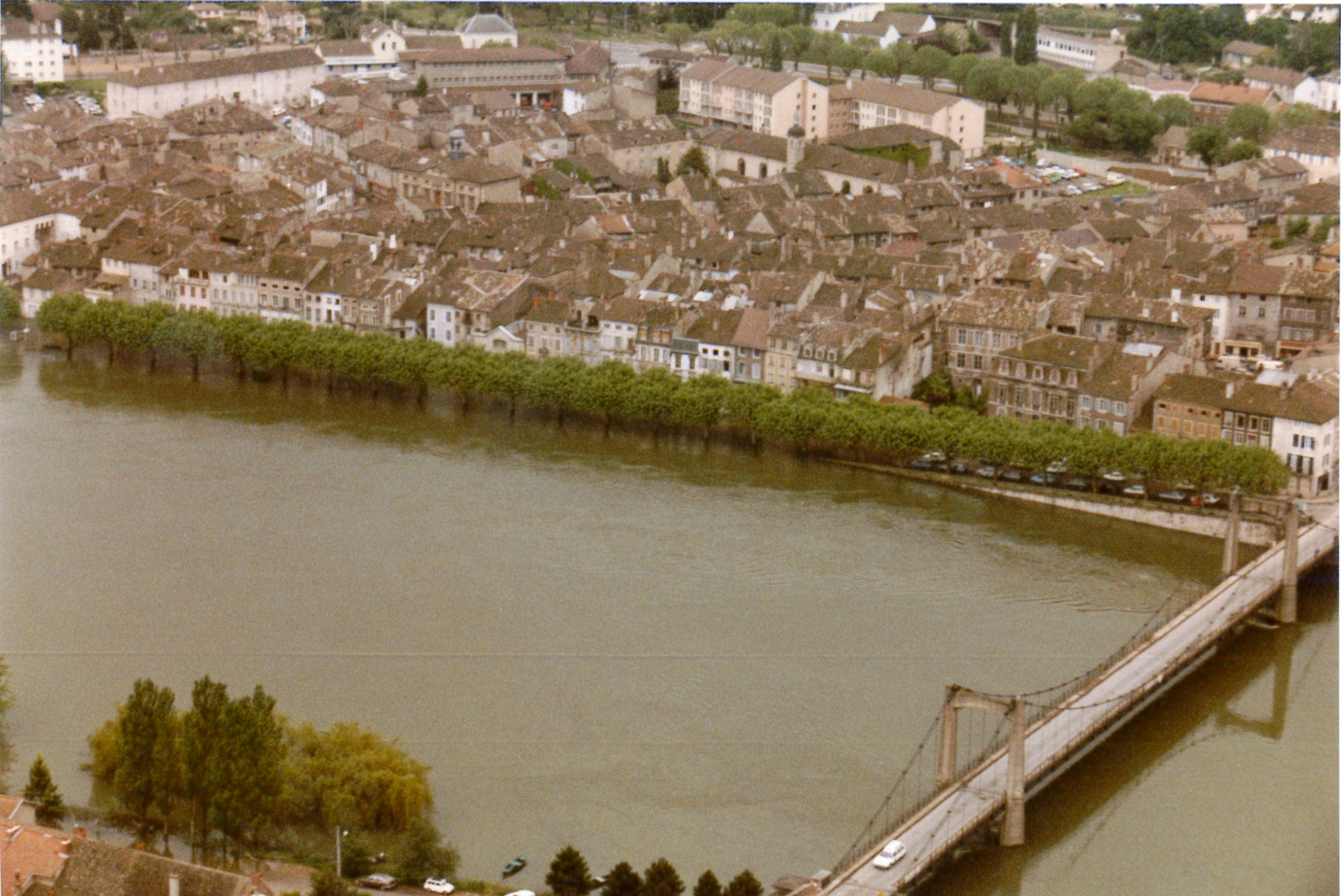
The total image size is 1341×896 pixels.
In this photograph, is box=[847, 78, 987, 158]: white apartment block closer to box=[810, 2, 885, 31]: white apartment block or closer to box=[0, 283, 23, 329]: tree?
box=[810, 2, 885, 31]: white apartment block

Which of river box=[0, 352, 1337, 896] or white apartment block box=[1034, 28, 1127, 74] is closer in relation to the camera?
river box=[0, 352, 1337, 896]

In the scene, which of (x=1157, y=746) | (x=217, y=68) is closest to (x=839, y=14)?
(x=217, y=68)

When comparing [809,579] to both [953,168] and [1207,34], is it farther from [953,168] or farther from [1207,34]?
[1207,34]

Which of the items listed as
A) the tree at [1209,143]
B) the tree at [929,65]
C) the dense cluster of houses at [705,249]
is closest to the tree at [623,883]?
the dense cluster of houses at [705,249]

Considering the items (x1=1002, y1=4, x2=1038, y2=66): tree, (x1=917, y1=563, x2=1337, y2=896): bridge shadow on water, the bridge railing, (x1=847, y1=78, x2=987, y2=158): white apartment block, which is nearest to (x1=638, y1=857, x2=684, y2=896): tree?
the bridge railing

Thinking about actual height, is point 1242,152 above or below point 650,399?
above

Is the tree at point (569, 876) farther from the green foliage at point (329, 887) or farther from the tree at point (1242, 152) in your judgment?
the tree at point (1242, 152)

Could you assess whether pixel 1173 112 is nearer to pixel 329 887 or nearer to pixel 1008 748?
pixel 1008 748
